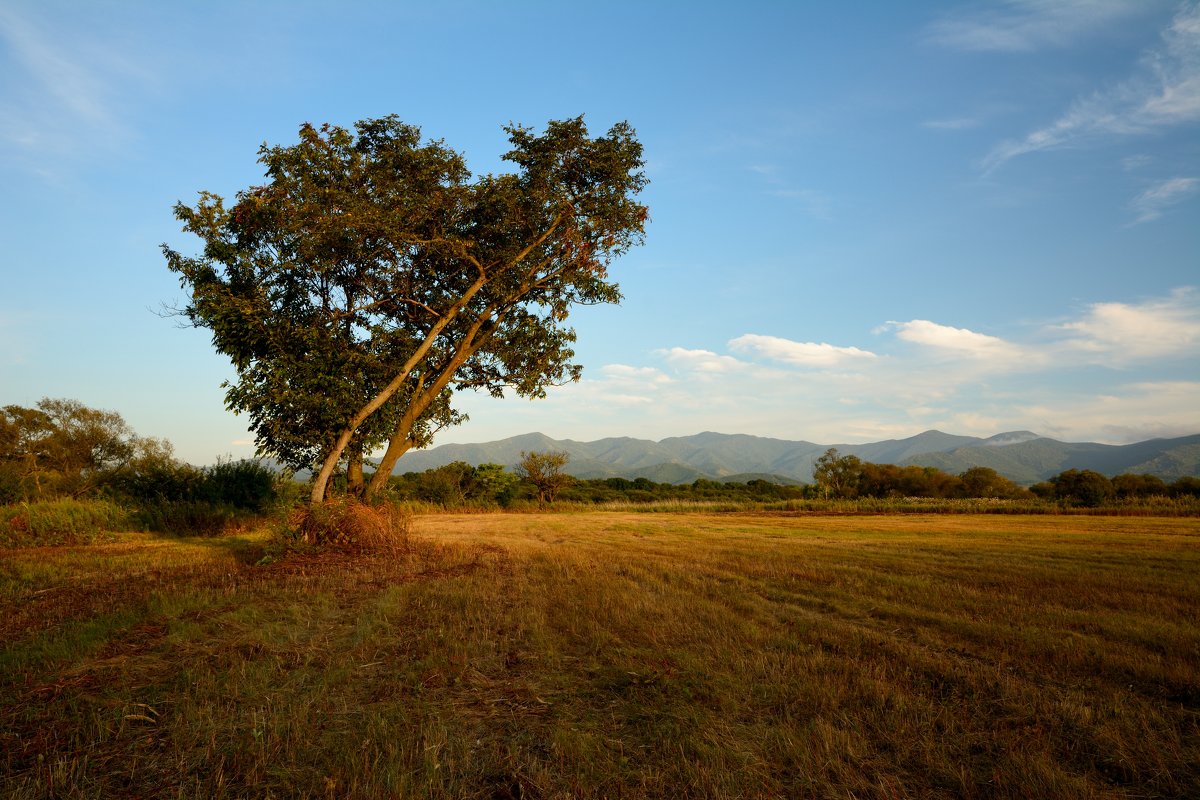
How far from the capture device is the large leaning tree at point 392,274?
13219mm

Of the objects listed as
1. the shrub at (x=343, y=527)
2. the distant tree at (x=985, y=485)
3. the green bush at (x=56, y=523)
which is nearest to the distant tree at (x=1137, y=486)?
the distant tree at (x=985, y=485)

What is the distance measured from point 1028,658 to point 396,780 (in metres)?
5.64

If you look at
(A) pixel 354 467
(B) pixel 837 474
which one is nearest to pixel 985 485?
(B) pixel 837 474

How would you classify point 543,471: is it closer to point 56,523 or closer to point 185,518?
point 185,518

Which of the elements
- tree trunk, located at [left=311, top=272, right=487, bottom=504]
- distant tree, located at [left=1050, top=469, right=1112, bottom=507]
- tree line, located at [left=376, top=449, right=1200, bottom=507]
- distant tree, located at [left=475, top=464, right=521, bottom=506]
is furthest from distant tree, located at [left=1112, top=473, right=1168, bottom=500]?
tree trunk, located at [left=311, top=272, right=487, bottom=504]

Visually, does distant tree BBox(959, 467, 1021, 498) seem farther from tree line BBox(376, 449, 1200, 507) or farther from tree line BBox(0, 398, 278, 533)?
tree line BBox(0, 398, 278, 533)

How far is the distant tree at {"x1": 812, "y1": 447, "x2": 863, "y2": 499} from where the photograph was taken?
54219 mm

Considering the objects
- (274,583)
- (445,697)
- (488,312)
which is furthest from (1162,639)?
(488,312)

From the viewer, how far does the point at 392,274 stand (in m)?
15.5

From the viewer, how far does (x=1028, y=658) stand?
17.1ft

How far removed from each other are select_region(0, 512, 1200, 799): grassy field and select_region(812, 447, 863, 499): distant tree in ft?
156

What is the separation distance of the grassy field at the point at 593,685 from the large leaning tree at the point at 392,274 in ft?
16.7

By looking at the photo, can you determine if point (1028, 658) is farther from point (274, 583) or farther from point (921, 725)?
point (274, 583)

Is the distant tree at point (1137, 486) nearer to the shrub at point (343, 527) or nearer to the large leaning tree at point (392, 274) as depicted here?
the large leaning tree at point (392, 274)
